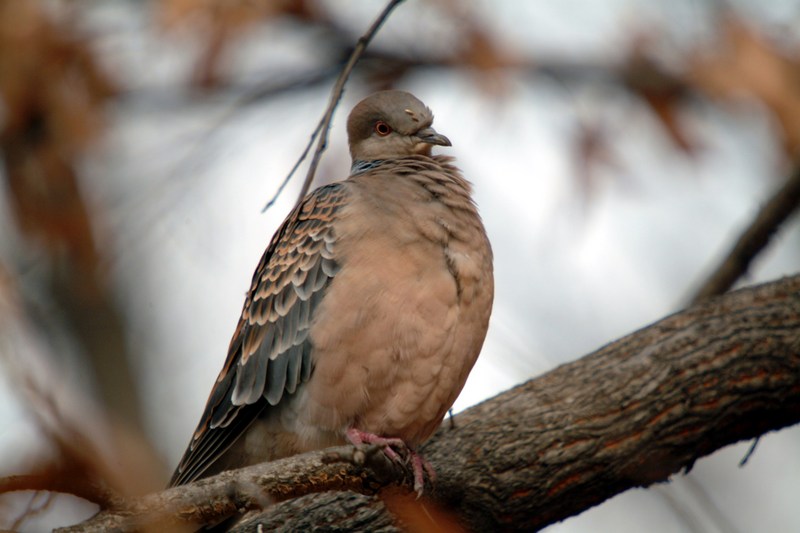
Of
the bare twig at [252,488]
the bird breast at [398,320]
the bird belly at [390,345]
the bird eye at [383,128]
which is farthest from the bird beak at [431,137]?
the bare twig at [252,488]

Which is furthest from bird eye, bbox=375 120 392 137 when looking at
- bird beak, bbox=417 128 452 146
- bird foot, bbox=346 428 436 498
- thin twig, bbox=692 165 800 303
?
thin twig, bbox=692 165 800 303

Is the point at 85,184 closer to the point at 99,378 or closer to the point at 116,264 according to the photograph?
the point at 116,264

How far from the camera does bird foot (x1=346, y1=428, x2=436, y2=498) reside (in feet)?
Answer: 12.5

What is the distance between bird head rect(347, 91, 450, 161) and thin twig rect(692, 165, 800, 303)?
5.08ft

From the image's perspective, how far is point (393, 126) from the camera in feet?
15.7

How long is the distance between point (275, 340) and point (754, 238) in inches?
91.5

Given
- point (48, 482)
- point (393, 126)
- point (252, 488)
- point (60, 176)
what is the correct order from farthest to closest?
point (393, 126) → point (60, 176) → point (252, 488) → point (48, 482)

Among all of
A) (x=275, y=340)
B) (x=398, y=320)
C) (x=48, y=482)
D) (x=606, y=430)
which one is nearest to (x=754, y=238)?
(x=606, y=430)

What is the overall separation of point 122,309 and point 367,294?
2.48 meters

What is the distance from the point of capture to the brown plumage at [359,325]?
3840mm

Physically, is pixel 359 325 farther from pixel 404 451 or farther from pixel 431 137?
pixel 431 137

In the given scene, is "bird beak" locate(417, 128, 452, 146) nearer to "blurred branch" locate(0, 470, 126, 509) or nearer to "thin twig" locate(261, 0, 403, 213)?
"thin twig" locate(261, 0, 403, 213)

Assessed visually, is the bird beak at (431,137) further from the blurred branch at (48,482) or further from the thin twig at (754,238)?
the blurred branch at (48,482)

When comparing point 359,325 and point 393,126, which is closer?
point 359,325
